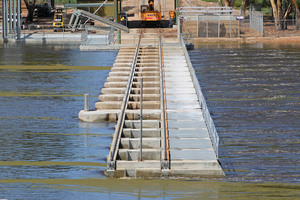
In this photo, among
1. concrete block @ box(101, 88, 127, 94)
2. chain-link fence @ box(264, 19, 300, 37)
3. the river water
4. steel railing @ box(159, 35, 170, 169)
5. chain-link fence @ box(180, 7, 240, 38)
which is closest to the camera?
the river water

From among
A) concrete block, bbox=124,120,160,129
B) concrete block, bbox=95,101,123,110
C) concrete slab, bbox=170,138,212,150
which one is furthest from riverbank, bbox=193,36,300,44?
concrete slab, bbox=170,138,212,150

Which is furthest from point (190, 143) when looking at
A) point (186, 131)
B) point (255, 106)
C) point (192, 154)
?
point (255, 106)

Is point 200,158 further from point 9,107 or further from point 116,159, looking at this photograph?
point 9,107

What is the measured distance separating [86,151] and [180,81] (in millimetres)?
13192

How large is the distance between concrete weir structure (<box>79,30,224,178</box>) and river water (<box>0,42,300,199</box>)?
697 mm

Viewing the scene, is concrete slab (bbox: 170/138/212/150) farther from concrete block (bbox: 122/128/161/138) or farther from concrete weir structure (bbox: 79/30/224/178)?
concrete block (bbox: 122/128/161/138)

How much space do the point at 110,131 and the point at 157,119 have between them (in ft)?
7.80

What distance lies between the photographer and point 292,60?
52500mm

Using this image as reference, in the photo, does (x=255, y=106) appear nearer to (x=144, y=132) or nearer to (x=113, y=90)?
(x=113, y=90)

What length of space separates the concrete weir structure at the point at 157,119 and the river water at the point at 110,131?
0.70m

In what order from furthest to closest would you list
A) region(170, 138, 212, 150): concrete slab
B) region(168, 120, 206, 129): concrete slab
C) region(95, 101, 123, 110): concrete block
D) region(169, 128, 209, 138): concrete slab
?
region(95, 101, 123, 110): concrete block → region(168, 120, 206, 129): concrete slab → region(169, 128, 209, 138): concrete slab → region(170, 138, 212, 150): concrete slab

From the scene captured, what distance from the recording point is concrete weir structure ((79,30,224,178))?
22469 millimetres

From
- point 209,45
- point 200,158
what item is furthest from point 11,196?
point 209,45

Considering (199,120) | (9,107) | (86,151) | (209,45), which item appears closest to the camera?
(86,151)
